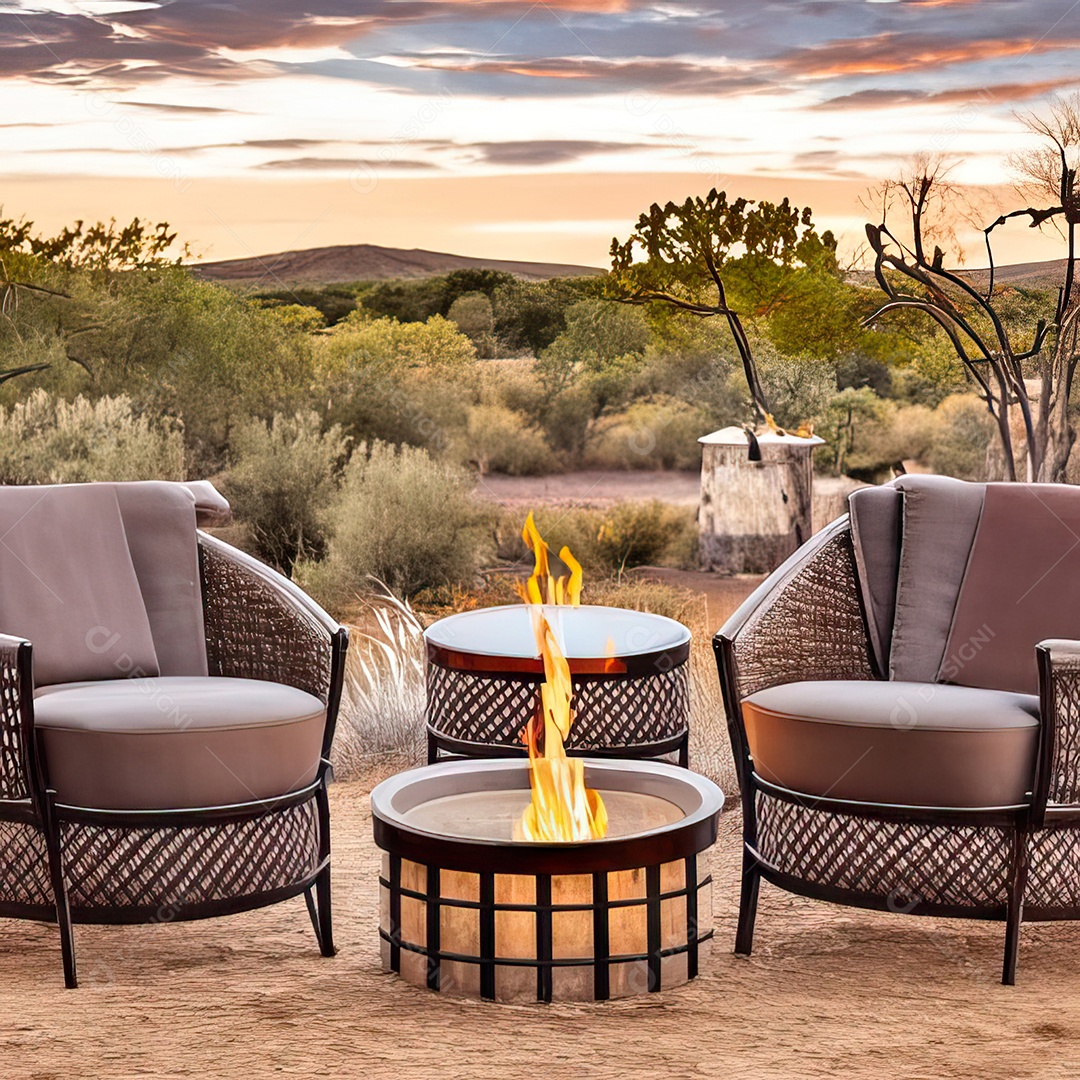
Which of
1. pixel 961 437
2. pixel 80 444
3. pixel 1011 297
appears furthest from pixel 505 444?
pixel 1011 297

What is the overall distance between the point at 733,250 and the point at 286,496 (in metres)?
2.61

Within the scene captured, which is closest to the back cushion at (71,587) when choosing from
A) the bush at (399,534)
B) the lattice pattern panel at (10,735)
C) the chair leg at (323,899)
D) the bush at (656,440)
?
the lattice pattern panel at (10,735)

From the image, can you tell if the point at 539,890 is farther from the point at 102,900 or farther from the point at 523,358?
the point at 523,358

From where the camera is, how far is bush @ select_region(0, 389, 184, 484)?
6.69 meters

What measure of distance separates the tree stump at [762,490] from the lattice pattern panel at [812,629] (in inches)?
117

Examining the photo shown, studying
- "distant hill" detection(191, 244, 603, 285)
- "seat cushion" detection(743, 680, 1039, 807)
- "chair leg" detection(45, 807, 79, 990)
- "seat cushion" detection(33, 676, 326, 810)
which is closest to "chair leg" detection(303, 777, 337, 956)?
"seat cushion" detection(33, 676, 326, 810)

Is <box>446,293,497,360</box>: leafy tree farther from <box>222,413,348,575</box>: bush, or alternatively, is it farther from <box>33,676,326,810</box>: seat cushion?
<box>33,676,326,810</box>: seat cushion

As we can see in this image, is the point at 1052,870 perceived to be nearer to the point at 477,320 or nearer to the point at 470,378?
the point at 470,378

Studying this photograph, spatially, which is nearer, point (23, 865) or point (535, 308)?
point (23, 865)

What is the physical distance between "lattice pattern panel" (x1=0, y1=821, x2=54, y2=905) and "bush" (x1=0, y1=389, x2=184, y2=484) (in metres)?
4.51

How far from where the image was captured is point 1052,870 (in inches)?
90.4

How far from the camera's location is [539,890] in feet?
6.76

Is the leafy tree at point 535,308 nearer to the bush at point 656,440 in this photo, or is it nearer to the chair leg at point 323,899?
the bush at point 656,440

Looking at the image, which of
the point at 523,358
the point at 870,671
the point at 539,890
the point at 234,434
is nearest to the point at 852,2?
the point at 523,358
